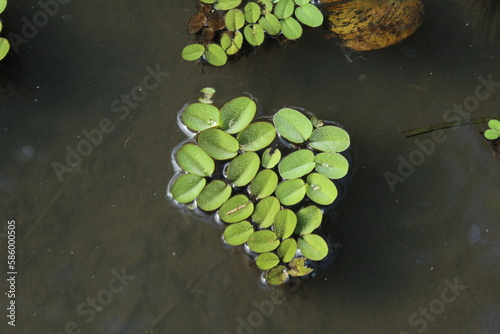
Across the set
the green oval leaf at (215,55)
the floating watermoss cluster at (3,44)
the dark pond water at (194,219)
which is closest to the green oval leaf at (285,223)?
the dark pond water at (194,219)

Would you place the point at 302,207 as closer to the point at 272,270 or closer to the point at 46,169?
the point at 272,270

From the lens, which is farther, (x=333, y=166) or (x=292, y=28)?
(x=292, y=28)

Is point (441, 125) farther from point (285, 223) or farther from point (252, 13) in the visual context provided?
point (252, 13)

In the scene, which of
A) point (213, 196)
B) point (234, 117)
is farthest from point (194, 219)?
point (234, 117)

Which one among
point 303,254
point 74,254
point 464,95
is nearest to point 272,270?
point 303,254

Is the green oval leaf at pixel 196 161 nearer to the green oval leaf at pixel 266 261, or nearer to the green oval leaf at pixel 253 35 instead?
the green oval leaf at pixel 266 261

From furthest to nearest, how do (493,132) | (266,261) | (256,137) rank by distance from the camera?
(493,132), (256,137), (266,261)
